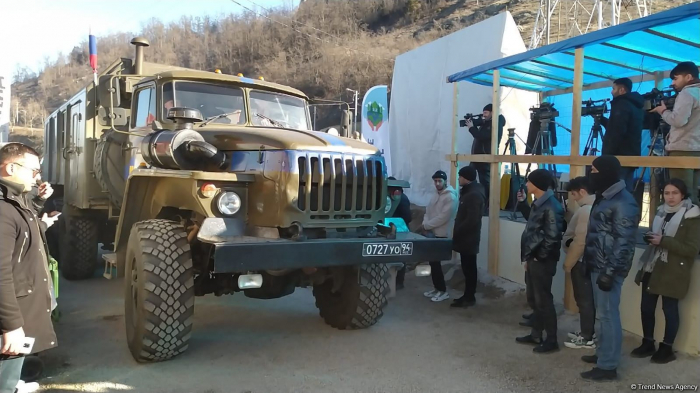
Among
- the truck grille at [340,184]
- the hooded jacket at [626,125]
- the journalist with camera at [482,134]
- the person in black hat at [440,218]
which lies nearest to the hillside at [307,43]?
the journalist with camera at [482,134]

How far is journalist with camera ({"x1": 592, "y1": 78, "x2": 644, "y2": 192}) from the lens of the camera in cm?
576

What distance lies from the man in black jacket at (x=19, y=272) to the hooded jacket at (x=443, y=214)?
4265 millimetres

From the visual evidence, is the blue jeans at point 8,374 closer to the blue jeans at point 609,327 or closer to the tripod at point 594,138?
the blue jeans at point 609,327

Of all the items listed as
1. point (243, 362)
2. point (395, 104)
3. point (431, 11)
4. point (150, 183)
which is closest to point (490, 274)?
point (243, 362)

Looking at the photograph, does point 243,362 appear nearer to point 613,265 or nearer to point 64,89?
point 613,265

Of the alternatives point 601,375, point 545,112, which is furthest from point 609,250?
point 545,112

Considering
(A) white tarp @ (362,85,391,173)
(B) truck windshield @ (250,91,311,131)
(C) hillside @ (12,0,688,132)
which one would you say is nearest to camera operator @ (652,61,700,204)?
(B) truck windshield @ (250,91,311,131)

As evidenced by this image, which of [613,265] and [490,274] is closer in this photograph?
[613,265]

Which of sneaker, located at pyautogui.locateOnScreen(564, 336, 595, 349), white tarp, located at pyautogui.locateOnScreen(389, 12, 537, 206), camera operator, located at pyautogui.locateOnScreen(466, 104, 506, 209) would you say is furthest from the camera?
white tarp, located at pyautogui.locateOnScreen(389, 12, 537, 206)

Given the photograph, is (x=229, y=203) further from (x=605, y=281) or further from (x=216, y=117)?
(x=605, y=281)

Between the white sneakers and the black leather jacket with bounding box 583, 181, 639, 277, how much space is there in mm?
2594

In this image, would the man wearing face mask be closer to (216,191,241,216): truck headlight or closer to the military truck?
the military truck

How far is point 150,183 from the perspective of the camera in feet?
15.4

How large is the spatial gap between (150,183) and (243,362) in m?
1.73
